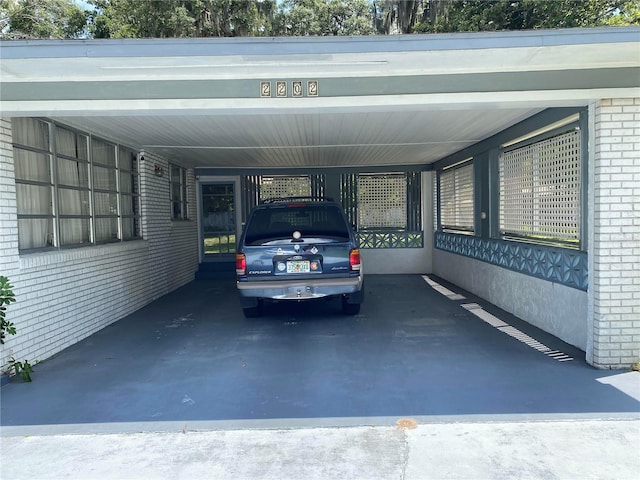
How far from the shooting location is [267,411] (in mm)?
3721

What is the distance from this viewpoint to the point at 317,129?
6473 mm

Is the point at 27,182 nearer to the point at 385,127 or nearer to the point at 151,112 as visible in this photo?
the point at 151,112

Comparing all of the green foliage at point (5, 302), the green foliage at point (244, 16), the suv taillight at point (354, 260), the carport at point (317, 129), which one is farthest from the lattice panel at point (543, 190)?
the green foliage at point (244, 16)

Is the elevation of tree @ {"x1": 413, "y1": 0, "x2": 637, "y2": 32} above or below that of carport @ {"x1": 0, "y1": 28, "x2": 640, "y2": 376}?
above

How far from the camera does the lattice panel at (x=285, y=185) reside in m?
11.6

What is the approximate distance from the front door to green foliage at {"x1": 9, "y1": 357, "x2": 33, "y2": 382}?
7.26 meters

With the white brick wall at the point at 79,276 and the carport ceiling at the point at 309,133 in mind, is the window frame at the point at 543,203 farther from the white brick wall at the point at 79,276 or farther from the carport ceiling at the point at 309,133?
the white brick wall at the point at 79,276

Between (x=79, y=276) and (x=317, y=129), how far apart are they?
3.83 m

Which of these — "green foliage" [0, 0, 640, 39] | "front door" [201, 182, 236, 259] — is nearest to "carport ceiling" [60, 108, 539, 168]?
"front door" [201, 182, 236, 259]

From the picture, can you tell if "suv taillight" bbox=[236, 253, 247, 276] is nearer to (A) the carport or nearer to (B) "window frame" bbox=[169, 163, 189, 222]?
(A) the carport

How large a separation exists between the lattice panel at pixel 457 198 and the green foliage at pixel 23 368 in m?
7.32

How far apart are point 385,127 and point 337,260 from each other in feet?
6.81

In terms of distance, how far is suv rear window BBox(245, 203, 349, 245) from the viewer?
609cm

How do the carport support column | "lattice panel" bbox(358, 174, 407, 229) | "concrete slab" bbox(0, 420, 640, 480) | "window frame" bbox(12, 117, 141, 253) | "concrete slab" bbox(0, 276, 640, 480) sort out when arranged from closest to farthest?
"concrete slab" bbox(0, 420, 640, 480)
"concrete slab" bbox(0, 276, 640, 480)
the carport support column
"window frame" bbox(12, 117, 141, 253)
"lattice panel" bbox(358, 174, 407, 229)
